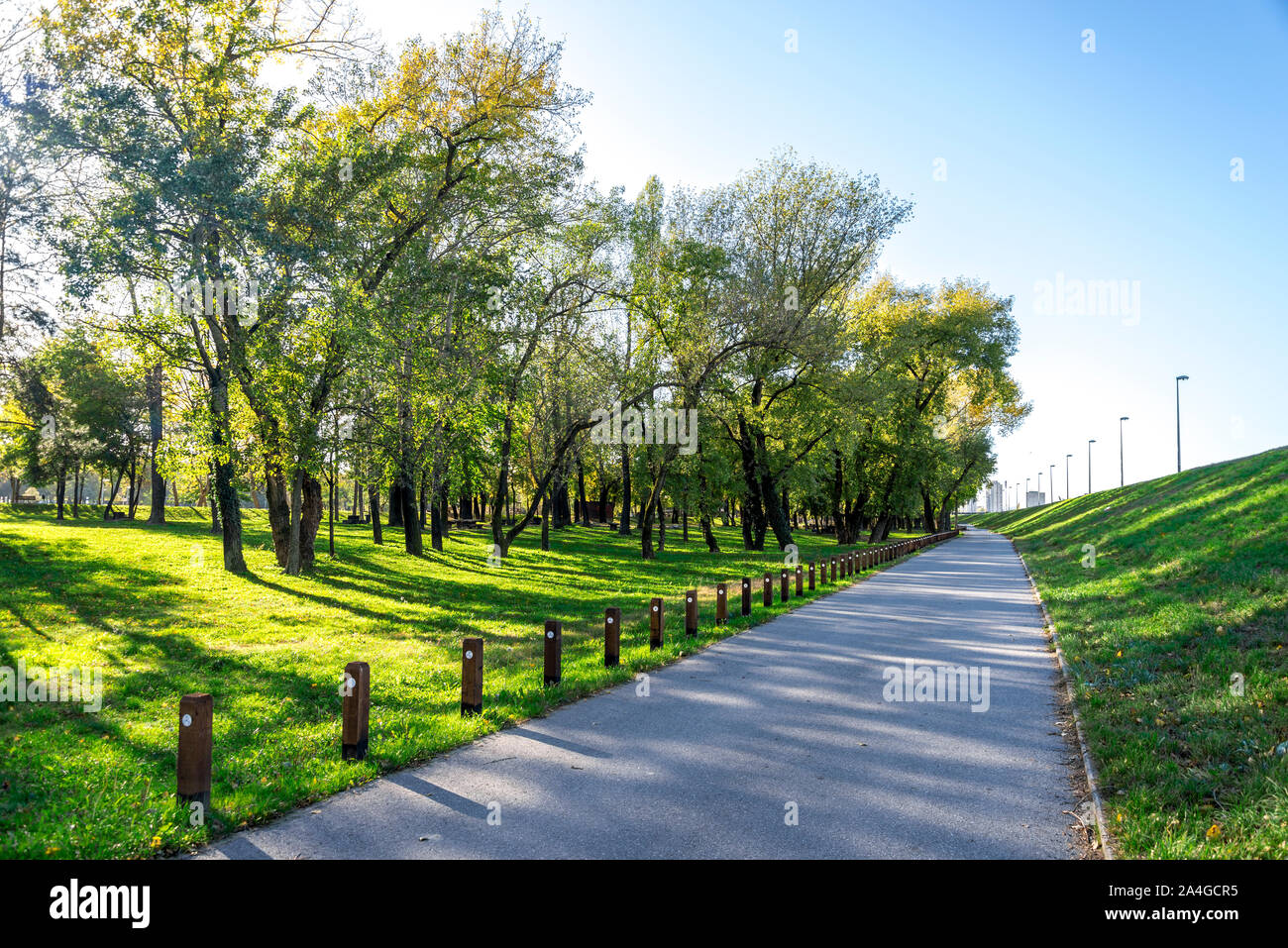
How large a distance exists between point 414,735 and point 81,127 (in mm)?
14020

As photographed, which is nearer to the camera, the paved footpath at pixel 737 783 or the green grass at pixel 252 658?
the paved footpath at pixel 737 783

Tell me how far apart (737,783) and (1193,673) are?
571 cm

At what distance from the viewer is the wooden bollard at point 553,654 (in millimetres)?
8461

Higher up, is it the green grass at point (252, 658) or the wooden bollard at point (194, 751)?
the wooden bollard at point (194, 751)

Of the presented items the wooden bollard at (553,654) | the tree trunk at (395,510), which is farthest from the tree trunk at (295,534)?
the tree trunk at (395,510)

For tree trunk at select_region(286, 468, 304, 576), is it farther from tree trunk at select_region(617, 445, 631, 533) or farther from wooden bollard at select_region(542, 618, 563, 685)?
tree trunk at select_region(617, 445, 631, 533)

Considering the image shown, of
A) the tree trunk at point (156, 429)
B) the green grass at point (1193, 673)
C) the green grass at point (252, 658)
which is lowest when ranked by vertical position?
the green grass at point (252, 658)

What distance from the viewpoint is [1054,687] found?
8.73 meters

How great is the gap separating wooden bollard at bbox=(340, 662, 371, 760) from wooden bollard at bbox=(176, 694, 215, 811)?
3.71 ft

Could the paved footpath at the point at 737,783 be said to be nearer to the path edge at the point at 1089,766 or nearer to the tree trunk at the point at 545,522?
the path edge at the point at 1089,766

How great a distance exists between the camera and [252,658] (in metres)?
10.6

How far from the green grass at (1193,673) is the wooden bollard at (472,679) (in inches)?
209
